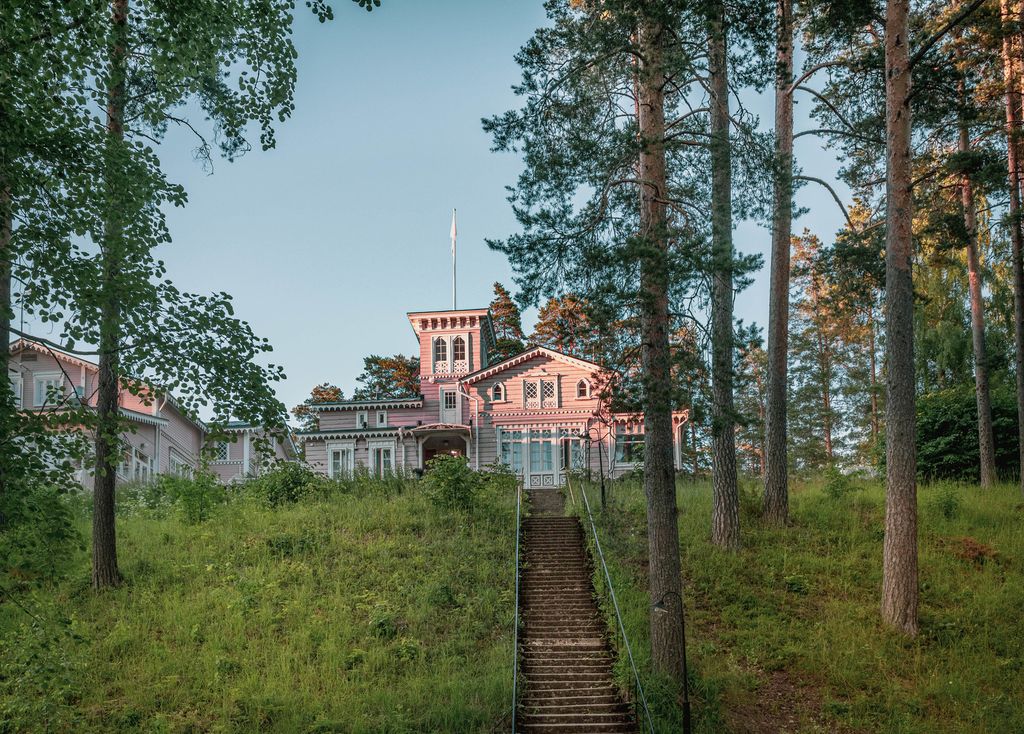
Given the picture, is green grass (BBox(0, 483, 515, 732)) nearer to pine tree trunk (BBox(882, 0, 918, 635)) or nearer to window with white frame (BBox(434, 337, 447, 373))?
pine tree trunk (BBox(882, 0, 918, 635))

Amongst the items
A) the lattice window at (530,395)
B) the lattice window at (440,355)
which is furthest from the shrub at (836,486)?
the lattice window at (440,355)

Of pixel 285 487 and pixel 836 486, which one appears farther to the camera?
pixel 285 487

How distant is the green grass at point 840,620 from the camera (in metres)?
11.1

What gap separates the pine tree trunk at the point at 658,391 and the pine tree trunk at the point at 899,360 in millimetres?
3939

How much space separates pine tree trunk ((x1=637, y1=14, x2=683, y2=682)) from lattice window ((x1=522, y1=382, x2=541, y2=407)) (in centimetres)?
1935

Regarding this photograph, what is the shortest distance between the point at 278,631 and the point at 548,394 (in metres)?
18.8

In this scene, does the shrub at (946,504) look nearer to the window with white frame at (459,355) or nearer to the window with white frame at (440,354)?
the window with white frame at (459,355)

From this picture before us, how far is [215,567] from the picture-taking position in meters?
16.2

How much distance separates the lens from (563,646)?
13617 millimetres

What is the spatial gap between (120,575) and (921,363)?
24502mm

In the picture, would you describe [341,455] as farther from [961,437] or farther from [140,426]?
[961,437]

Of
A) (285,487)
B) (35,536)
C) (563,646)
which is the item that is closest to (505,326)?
(285,487)

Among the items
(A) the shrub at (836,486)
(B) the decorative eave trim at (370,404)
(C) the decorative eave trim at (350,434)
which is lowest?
(A) the shrub at (836,486)

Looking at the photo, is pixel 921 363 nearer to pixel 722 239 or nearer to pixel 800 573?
pixel 800 573
